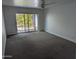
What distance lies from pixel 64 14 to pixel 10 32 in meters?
4.53

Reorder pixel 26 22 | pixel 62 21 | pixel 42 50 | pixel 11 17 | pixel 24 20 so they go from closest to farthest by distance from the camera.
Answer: pixel 42 50
pixel 62 21
pixel 11 17
pixel 24 20
pixel 26 22

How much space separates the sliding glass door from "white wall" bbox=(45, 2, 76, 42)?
144 cm

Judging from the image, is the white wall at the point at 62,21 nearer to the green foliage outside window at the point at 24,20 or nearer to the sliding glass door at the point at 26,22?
the sliding glass door at the point at 26,22

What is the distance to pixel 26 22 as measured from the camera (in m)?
8.70

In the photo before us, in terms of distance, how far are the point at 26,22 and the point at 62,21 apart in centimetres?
380

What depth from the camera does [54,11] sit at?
7230 mm

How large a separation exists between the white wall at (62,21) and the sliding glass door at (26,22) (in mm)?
1441

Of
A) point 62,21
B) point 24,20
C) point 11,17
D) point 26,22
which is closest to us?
point 62,21

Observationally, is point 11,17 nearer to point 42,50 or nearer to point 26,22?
point 26,22

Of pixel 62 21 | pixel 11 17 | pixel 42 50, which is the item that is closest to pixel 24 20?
pixel 11 17

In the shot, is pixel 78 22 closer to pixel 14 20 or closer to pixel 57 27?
pixel 57 27

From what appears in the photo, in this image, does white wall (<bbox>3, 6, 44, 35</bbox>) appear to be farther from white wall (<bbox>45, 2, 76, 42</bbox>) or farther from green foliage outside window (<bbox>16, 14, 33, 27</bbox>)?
white wall (<bbox>45, 2, 76, 42</bbox>)

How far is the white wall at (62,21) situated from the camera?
5210mm

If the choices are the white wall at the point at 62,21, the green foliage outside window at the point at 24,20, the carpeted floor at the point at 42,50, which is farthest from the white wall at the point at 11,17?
the carpeted floor at the point at 42,50
